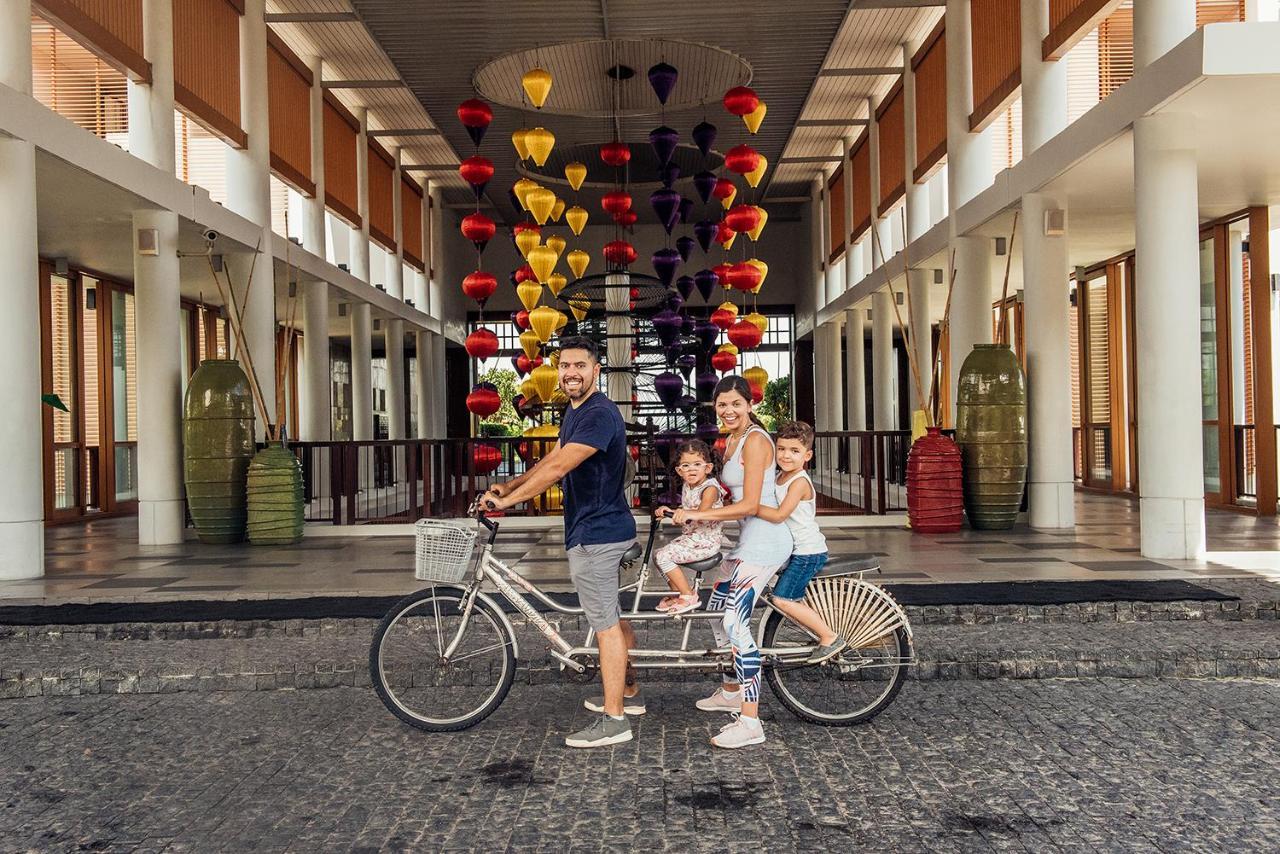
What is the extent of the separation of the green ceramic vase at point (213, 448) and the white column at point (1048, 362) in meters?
8.19

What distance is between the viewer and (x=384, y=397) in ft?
97.8

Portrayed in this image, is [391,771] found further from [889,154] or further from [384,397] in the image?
[384,397]

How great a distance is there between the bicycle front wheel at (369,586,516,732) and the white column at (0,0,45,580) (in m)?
5.85

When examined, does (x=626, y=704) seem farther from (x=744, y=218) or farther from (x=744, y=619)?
(x=744, y=218)

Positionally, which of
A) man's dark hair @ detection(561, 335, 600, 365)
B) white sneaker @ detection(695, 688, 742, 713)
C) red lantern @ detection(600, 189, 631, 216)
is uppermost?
red lantern @ detection(600, 189, 631, 216)

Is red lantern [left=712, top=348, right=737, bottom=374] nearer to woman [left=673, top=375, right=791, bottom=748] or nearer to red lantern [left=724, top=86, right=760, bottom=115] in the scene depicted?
red lantern [left=724, top=86, right=760, bottom=115]

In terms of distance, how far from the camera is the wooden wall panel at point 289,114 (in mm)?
16062

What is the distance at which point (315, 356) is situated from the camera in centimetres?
1833

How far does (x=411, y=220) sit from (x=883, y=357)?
10.2 m

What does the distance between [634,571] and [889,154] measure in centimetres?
1208

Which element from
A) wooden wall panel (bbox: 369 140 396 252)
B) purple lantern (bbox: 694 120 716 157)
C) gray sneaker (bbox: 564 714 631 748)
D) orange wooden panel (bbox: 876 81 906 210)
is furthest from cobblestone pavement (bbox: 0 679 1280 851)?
wooden wall panel (bbox: 369 140 396 252)

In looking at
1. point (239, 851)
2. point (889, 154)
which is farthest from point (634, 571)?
point (889, 154)

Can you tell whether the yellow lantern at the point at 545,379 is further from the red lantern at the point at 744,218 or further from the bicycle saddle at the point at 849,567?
the bicycle saddle at the point at 849,567

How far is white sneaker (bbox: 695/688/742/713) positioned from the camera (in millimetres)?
5180
